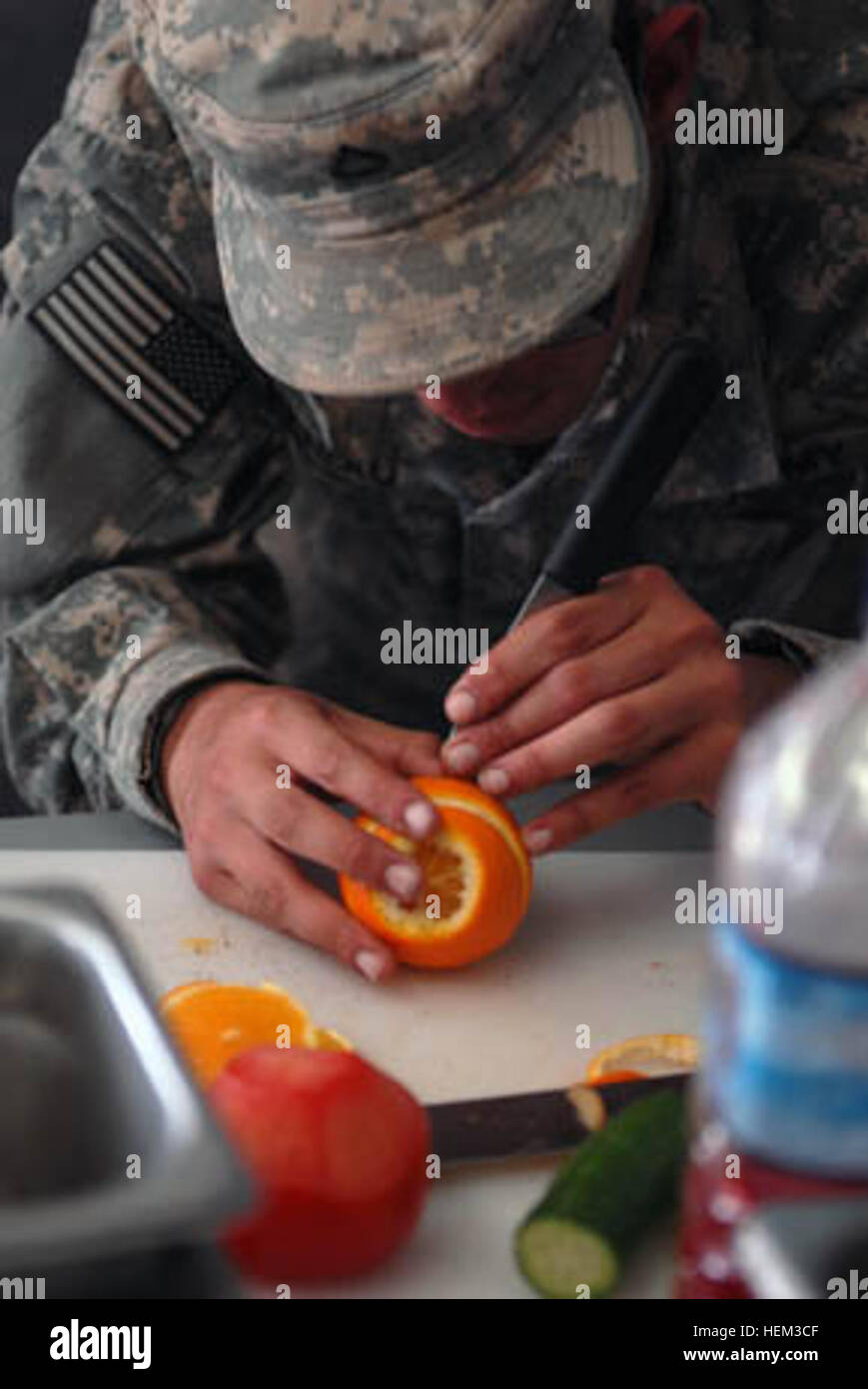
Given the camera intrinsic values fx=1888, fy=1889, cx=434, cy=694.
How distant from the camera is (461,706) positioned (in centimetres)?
121

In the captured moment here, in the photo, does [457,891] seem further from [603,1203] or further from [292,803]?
[603,1203]

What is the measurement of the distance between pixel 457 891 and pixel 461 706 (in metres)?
0.13

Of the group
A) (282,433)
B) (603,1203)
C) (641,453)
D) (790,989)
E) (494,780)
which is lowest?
(603,1203)

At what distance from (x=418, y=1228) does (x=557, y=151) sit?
0.67 meters

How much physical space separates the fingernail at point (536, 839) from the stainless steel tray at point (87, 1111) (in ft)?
1.78

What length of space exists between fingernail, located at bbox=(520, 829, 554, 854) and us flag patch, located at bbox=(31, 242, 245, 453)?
488mm

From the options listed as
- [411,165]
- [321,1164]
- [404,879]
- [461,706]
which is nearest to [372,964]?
[404,879]

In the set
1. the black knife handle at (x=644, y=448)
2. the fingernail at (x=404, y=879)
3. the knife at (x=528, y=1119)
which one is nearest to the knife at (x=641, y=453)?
the black knife handle at (x=644, y=448)

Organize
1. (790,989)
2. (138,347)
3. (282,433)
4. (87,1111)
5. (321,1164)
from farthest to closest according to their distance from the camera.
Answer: (282,433)
(138,347)
(321,1164)
(87,1111)
(790,989)

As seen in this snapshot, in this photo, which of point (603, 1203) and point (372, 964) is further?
point (372, 964)

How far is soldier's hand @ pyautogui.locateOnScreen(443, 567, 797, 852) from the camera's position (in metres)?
1.22

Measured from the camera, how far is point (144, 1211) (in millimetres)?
523
